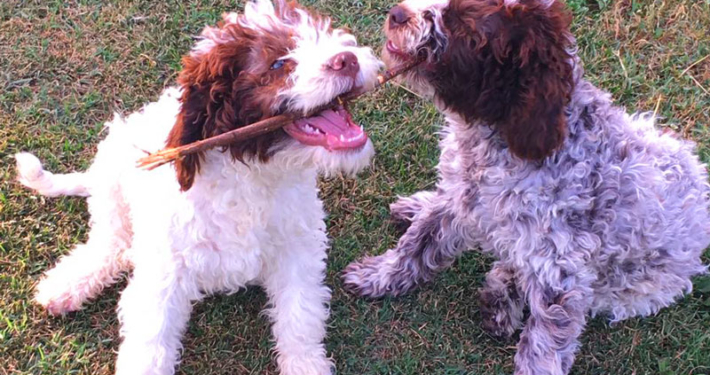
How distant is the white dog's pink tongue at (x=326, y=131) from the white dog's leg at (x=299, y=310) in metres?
0.91

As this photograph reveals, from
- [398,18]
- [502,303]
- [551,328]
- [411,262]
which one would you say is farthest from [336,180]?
[398,18]

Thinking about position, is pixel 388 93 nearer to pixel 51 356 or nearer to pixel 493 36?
pixel 493 36

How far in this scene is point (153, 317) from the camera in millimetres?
3535

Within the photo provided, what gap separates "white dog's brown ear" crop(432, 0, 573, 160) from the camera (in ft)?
9.67

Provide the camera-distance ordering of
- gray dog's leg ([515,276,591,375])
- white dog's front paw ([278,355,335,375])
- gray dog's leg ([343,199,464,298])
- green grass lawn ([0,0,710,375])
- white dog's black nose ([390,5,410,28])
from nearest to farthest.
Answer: white dog's black nose ([390,5,410,28]), gray dog's leg ([515,276,591,375]), white dog's front paw ([278,355,335,375]), green grass lawn ([0,0,710,375]), gray dog's leg ([343,199,464,298])

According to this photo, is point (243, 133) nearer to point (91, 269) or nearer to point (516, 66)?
point (516, 66)

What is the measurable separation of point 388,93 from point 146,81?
1693mm

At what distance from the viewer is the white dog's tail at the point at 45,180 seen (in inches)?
153

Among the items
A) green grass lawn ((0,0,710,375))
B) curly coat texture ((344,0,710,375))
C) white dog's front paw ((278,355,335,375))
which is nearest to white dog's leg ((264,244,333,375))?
white dog's front paw ((278,355,335,375))

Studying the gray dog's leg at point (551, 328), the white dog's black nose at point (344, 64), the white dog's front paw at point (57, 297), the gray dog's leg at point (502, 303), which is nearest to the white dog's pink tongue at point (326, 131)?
the white dog's black nose at point (344, 64)

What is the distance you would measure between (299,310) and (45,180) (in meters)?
1.61

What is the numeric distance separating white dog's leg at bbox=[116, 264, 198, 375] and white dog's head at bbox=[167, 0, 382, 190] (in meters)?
0.72

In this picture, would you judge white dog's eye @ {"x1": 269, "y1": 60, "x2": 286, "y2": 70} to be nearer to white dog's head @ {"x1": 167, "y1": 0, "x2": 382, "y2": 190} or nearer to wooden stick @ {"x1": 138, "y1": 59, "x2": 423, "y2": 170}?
white dog's head @ {"x1": 167, "y1": 0, "x2": 382, "y2": 190}

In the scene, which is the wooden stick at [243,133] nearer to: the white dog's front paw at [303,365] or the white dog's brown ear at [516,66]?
the white dog's brown ear at [516,66]
